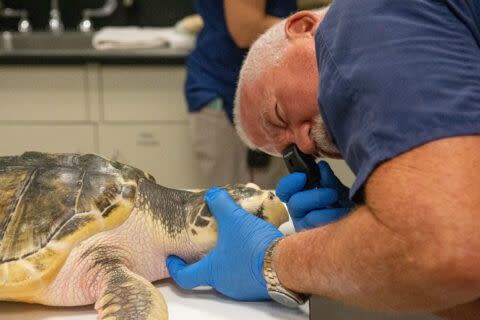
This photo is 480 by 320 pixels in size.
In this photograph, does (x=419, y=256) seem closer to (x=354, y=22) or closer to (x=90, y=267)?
(x=354, y=22)

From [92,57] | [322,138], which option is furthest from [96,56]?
[322,138]

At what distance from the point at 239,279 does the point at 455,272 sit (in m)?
0.30

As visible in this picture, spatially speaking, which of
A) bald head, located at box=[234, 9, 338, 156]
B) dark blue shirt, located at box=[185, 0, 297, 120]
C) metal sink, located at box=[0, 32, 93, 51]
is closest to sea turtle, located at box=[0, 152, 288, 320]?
bald head, located at box=[234, 9, 338, 156]

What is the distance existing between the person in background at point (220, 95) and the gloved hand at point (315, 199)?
70 cm

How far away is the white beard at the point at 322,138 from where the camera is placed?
821 mm

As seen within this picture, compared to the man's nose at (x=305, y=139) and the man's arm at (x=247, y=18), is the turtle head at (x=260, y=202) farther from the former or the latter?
the man's arm at (x=247, y=18)

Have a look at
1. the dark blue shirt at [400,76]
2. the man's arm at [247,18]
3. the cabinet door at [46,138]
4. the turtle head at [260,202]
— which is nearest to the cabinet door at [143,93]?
the cabinet door at [46,138]

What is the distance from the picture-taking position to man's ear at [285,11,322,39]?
847 mm

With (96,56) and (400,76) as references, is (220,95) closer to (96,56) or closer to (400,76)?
(96,56)

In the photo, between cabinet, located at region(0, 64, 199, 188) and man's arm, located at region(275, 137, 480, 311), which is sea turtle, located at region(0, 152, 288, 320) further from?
cabinet, located at region(0, 64, 199, 188)

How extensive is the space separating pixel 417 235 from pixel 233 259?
304 mm

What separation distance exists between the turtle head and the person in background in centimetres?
70

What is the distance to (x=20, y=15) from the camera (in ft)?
8.00

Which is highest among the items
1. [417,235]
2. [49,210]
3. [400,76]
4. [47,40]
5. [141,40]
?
[400,76]
